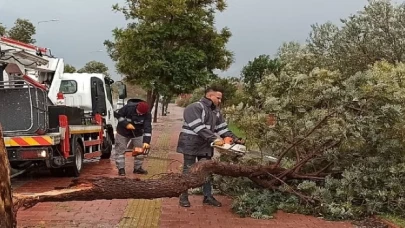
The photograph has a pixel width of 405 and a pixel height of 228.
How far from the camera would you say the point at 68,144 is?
10.4m

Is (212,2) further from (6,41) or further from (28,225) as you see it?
(28,225)

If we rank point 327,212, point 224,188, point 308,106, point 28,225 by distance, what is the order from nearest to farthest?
point 28,225 < point 327,212 < point 308,106 < point 224,188

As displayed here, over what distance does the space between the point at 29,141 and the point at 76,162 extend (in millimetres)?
1585

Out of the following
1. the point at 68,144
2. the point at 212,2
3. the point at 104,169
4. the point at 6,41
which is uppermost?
the point at 212,2

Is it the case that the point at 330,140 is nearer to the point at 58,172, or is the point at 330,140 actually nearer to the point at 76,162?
the point at 76,162

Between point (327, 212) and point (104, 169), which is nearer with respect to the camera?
point (327, 212)

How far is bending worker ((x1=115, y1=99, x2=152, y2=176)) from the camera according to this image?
10711mm

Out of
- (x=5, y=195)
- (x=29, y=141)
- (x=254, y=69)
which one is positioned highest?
(x=254, y=69)

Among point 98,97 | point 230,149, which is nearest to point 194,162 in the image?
point 230,149

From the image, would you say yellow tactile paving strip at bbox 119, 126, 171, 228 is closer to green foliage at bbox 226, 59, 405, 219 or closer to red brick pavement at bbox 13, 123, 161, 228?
red brick pavement at bbox 13, 123, 161, 228

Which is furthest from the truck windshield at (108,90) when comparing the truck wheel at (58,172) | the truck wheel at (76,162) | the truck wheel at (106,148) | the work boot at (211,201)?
the work boot at (211,201)

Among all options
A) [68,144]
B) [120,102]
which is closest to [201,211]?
[68,144]

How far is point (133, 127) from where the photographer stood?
35.2 ft

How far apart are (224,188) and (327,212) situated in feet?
6.02
